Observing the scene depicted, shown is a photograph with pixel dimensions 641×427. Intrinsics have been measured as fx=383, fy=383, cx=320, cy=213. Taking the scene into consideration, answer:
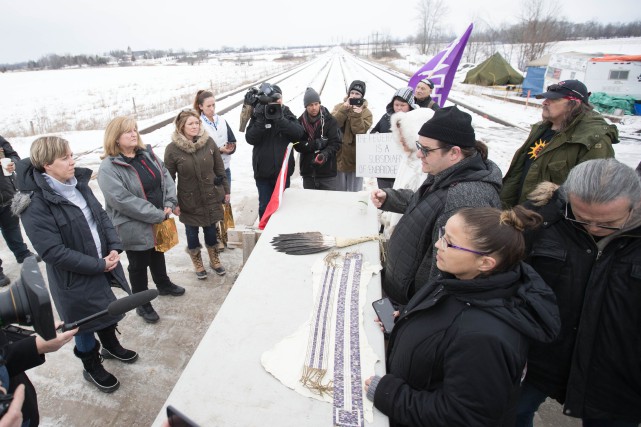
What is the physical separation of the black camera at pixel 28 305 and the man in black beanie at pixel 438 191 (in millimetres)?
1545

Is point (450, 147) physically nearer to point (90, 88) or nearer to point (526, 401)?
point (526, 401)

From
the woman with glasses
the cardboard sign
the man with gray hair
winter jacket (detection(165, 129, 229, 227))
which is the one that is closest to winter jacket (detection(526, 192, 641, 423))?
the man with gray hair

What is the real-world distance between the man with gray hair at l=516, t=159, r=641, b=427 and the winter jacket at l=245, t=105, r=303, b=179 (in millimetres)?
2665

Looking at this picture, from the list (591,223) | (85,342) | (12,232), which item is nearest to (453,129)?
(591,223)

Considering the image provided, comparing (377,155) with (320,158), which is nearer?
(377,155)

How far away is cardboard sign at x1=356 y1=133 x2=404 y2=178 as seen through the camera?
12.3 feet

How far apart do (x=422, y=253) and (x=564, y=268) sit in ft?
2.11

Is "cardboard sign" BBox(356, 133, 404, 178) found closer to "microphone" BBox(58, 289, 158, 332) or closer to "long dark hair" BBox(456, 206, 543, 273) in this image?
"long dark hair" BBox(456, 206, 543, 273)

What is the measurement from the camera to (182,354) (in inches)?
122

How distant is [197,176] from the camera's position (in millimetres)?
3719

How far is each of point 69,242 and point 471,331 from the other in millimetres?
2485

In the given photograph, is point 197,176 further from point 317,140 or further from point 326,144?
point 326,144

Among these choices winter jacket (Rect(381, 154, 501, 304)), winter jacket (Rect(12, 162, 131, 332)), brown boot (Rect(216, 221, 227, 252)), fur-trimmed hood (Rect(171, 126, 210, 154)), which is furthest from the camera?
brown boot (Rect(216, 221, 227, 252))

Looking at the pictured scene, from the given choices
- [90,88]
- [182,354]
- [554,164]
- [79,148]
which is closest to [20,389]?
[182,354]
